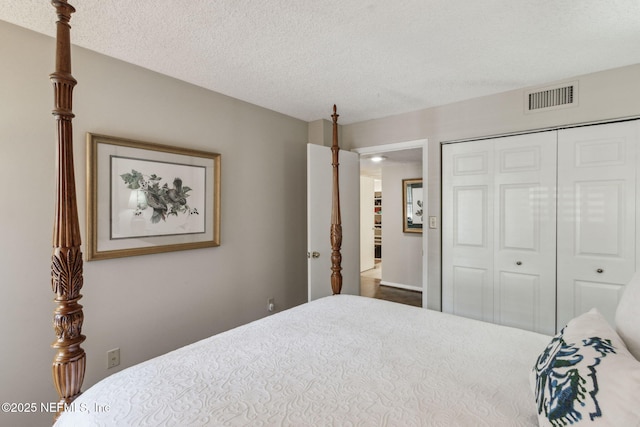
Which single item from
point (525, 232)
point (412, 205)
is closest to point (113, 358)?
point (525, 232)

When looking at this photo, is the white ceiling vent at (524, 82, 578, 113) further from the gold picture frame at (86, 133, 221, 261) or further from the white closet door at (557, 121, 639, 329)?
the gold picture frame at (86, 133, 221, 261)

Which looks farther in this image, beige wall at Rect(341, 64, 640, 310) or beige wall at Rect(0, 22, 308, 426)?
beige wall at Rect(341, 64, 640, 310)

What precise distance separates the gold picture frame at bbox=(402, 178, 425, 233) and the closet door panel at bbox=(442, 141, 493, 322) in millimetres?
2212

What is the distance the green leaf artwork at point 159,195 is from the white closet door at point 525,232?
2.73m

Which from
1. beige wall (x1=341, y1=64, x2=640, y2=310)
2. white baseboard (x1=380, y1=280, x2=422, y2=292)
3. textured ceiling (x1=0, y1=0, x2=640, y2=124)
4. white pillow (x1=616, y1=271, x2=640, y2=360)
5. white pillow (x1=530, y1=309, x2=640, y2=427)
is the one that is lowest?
white baseboard (x1=380, y1=280, x2=422, y2=292)

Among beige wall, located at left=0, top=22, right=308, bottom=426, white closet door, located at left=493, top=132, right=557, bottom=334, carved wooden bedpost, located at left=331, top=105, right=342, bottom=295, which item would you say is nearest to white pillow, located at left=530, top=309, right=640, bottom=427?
carved wooden bedpost, located at left=331, top=105, right=342, bottom=295

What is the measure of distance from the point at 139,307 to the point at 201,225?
0.76m

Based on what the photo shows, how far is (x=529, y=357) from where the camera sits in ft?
4.59

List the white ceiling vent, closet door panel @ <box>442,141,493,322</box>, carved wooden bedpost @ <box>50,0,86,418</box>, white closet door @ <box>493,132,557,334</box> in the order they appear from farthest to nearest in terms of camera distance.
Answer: closet door panel @ <box>442,141,493,322</box> → white closet door @ <box>493,132,557,334</box> → the white ceiling vent → carved wooden bedpost @ <box>50,0,86,418</box>

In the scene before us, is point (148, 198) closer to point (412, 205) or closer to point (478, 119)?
point (478, 119)

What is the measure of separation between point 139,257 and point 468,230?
284 centimetres

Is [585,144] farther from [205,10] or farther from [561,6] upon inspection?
[205,10]

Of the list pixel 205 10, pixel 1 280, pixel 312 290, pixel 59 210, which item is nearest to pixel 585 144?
pixel 312 290

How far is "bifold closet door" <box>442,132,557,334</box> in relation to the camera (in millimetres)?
2641
